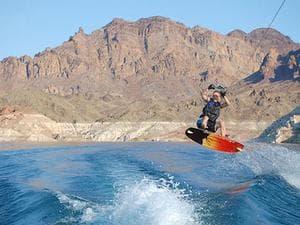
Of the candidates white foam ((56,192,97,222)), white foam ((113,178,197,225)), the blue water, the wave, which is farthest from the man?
white foam ((56,192,97,222))

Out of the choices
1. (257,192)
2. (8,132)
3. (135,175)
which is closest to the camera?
(257,192)

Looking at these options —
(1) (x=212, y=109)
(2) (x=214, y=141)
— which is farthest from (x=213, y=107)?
(2) (x=214, y=141)

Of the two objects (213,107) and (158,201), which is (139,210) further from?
(213,107)

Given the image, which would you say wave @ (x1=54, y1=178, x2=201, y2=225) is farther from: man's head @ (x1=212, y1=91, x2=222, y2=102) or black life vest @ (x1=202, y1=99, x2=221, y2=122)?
man's head @ (x1=212, y1=91, x2=222, y2=102)

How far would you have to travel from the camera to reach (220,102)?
1786 centimetres

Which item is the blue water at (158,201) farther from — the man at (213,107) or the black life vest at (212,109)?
the black life vest at (212,109)

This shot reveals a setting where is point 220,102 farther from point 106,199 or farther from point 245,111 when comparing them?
point 245,111

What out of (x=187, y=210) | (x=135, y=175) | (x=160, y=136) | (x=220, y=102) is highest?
(x=220, y=102)

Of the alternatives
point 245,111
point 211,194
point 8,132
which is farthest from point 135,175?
point 245,111

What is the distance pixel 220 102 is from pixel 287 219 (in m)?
5.72

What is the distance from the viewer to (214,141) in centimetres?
1883

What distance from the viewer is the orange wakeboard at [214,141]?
18.7 metres

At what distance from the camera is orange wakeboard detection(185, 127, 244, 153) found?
18695 mm

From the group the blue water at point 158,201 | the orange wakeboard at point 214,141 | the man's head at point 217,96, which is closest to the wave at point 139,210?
the blue water at point 158,201
